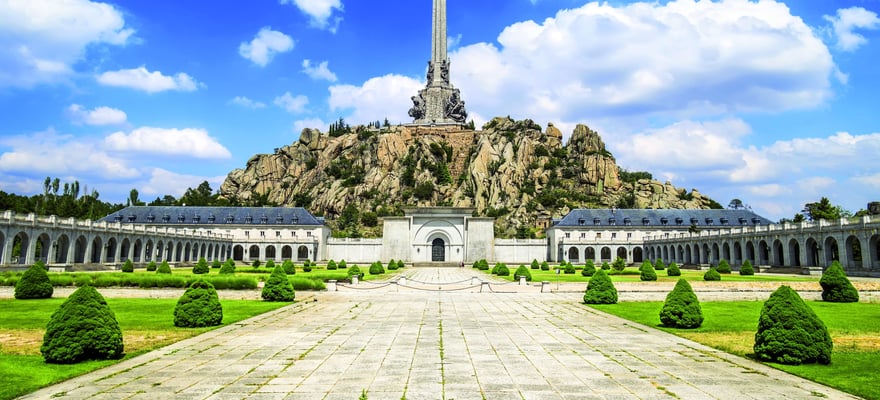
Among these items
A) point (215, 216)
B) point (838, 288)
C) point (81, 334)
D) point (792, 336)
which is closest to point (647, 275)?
point (838, 288)

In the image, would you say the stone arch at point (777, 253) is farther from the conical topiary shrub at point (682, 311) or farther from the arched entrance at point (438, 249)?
the conical topiary shrub at point (682, 311)

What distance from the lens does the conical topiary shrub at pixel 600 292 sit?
25.2 m

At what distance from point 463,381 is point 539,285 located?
80.8 ft

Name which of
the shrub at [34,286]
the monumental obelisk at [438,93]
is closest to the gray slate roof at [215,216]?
the monumental obelisk at [438,93]

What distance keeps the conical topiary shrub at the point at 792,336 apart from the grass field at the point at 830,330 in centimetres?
25

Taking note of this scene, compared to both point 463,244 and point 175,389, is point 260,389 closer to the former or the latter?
point 175,389

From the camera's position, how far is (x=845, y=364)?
11.5 meters

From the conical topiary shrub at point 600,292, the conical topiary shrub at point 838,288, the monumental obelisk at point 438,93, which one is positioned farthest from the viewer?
the monumental obelisk at point 438,93

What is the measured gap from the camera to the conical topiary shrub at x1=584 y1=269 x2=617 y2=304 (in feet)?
82.6

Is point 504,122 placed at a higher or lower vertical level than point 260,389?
higher

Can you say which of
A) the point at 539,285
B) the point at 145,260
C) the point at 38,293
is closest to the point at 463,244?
the point at 145,260

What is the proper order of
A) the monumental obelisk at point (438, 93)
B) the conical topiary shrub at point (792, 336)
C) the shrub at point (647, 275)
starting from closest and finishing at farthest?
1. the conical topiary shrub at point (792, 336)
2. the shrub at point (647, 275)
3. the monumental obelisk at point (438, 93)

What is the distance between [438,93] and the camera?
143500 millimetres

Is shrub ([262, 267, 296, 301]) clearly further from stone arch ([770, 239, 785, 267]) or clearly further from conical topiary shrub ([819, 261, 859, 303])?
stone arch ([770, 239, 785, 267])
